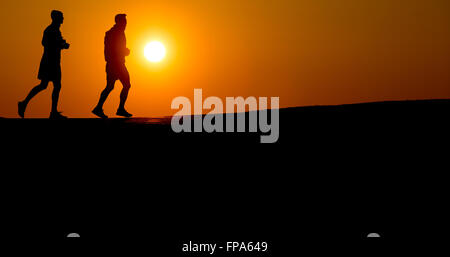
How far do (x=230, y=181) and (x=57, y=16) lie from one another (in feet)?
17.5

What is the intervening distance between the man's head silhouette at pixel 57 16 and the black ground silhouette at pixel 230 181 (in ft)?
6.35

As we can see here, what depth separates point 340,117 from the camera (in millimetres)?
11945

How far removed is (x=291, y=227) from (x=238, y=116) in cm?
588

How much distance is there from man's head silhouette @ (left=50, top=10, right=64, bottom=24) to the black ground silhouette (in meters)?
1.93

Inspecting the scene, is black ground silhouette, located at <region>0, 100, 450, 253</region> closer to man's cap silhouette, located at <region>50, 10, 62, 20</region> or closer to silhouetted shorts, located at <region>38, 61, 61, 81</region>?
silhouetted shorts, located at <region>38, 61, 61, 81</region>

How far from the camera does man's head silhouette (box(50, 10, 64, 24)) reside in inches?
462

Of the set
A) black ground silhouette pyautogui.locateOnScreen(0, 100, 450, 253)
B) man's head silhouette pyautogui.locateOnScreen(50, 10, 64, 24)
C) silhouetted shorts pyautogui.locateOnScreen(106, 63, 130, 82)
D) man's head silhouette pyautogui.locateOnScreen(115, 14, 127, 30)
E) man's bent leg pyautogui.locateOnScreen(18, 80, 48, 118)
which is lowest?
black ground silhouette pyautogui.locateOnScreen(0, 100, 450, 253)

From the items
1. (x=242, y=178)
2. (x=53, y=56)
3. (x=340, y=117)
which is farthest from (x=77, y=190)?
(x=340, y=117)

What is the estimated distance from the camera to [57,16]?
11.8 m

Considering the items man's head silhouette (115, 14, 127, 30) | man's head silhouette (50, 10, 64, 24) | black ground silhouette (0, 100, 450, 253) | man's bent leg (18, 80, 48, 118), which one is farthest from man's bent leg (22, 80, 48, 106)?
man's head silhouette (115, 14, 127, 30)

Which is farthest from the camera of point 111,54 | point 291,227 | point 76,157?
point 111,54

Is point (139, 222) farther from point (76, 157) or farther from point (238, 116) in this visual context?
point (238, 116)

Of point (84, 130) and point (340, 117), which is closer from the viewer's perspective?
point (84, 130)

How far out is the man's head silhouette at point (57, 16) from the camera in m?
11.7
